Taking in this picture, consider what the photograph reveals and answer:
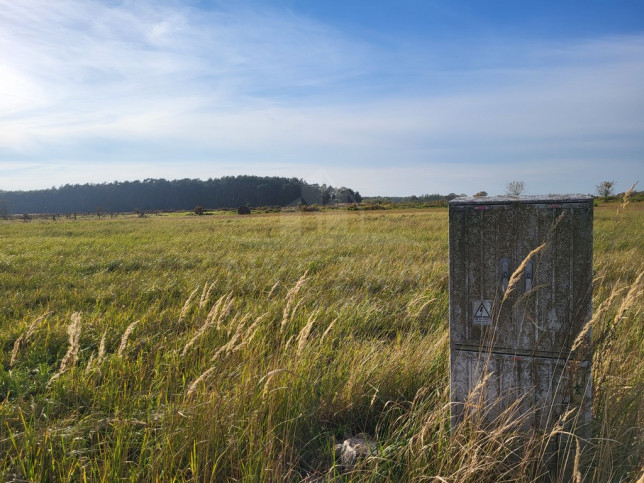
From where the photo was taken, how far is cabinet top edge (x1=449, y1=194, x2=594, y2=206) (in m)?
2.19

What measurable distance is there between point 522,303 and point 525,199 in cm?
56

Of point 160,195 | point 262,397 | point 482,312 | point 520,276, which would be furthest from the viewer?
point 160,195

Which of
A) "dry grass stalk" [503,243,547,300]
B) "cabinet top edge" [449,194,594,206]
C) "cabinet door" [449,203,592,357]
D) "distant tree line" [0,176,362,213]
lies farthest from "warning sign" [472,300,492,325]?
"distant tree line" [0,176,362,213]

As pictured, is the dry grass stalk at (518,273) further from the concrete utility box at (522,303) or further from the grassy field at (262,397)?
the grassy field at (262,397)

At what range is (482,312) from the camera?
234 cm

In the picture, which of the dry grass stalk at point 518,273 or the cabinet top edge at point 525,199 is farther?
the cabinet top edge at point 525,199

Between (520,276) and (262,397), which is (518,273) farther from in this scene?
(262,397)

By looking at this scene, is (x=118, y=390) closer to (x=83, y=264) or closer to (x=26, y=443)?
(x=26, y=443)

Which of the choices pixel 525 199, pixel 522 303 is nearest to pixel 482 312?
pixel 522 303

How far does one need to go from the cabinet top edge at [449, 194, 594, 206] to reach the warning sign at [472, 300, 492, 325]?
1.79 feet

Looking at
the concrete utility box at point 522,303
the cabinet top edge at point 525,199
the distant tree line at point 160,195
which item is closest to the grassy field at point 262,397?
the concrete utility box at point 522,303

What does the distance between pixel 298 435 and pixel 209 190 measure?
5050 inches

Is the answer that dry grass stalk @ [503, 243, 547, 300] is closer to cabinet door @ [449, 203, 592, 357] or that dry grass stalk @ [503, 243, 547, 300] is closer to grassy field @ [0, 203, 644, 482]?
cabinet door @ [449, 203, 592, 357]

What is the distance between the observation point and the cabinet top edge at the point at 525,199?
2.19 meters
